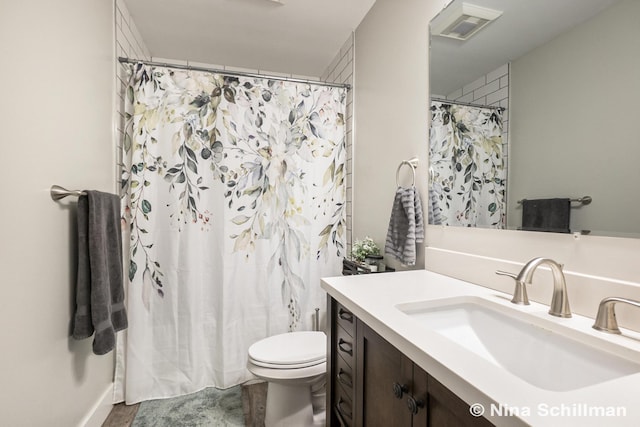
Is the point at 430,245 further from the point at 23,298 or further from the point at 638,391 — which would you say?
the point at 23,298

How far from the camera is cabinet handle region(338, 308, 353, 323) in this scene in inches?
39.4

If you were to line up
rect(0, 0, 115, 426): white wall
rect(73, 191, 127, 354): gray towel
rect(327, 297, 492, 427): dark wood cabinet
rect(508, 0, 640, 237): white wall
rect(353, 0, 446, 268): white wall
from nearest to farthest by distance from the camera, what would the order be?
rect(327, 297, 492, 427): dark wood cabinet
rect(508, 0, 640, 237): white wall
rect(0, 0, 115, 426): white wall
rect(73, 191, 127, 354): gray towel
rect(353, 0, 446, 268): white wall

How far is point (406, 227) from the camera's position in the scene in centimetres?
136

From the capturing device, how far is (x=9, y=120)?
36.3 inches

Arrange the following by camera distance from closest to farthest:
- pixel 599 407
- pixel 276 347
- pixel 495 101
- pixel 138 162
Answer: pixel 599 407 → pixel 495 101 → pixel 276 347 → pixel 138 162

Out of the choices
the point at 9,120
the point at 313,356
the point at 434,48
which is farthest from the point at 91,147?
the point at 434,48

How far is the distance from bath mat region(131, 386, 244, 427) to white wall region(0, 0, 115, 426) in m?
0.30

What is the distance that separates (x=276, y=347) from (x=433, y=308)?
38.8 inches

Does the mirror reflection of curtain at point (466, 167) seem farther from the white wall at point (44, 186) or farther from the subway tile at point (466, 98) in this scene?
the white wall at point (44, 186)

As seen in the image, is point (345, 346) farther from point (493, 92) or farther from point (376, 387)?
point (493, 92)

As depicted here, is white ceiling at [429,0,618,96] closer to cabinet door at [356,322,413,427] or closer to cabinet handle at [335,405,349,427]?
cabinet door at [356,322,413,427]

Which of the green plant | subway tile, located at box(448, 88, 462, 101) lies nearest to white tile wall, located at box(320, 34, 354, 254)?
the green plant

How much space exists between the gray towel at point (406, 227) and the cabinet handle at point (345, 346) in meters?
Answer: 0.46

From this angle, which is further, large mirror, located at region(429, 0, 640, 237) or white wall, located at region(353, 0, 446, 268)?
white wall, located at region(353, 0, 446, 268)
